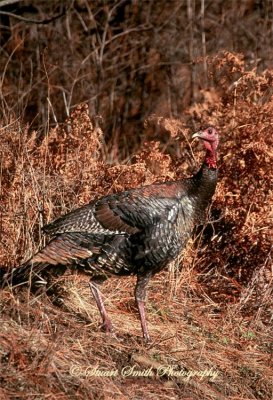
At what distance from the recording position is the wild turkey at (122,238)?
18.5 ft

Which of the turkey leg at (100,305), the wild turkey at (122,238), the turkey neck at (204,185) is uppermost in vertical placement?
the turkey neck at (204,185)

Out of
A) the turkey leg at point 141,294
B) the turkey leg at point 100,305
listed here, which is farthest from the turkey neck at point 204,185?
the turkey leg at point 100,305

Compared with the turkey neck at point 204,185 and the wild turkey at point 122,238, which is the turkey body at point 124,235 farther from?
the turkey neck at point 204,185

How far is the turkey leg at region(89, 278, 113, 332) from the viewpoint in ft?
18.6

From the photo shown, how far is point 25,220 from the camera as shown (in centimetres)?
633

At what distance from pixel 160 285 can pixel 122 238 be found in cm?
102

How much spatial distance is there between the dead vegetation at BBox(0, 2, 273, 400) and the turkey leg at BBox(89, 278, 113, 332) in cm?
9

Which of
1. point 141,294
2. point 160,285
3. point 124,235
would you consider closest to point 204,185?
point 124,235

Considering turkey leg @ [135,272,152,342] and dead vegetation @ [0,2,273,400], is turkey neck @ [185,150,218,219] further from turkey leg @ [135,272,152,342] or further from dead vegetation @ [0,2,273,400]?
dead vegetation @ [0,2,273,400]

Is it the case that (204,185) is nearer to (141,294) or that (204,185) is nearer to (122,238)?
(122,238)

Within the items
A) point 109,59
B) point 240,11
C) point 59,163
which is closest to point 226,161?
point 59,163

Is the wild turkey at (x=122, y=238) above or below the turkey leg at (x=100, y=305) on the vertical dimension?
above

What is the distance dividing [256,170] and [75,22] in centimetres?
607

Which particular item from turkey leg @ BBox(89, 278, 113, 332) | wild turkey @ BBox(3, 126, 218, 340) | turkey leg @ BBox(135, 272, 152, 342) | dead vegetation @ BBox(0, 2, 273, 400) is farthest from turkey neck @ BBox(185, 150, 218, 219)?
turkey leg @ BBox(89, 278, 113, 332)
